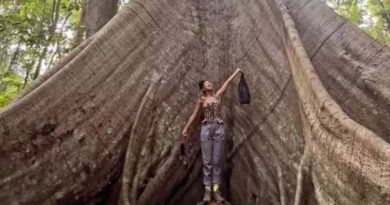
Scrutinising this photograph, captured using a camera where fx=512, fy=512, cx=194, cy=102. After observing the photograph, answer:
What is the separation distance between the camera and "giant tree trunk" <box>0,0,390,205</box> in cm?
373

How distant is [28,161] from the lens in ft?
12.5

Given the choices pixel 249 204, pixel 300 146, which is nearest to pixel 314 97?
pixel 300 146

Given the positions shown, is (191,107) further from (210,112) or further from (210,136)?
(210,136)

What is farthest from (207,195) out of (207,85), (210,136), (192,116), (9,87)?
(9,87)

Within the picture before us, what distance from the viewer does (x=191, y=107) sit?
509 centimetres

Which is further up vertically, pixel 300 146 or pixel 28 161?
pixel 300 146

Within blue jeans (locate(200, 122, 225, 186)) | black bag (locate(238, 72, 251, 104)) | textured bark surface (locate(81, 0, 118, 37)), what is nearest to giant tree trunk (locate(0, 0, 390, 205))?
black bag (locate(238, 72, 251, 104))

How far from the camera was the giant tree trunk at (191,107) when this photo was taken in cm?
373

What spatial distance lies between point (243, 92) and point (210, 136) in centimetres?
56

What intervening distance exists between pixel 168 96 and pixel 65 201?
1.46 meters

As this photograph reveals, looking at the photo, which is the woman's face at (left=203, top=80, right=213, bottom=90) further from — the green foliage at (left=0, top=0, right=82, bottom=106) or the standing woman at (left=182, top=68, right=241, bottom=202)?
the green foliage at (left=0, top=0, right=82, bottom=106)

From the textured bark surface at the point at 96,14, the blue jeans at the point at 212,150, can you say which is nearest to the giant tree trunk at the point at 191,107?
the blue jeans at the point at 212,150

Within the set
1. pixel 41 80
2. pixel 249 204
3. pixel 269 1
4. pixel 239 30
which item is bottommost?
pixel 249 204

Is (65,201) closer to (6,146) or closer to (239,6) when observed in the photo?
(6,146)
